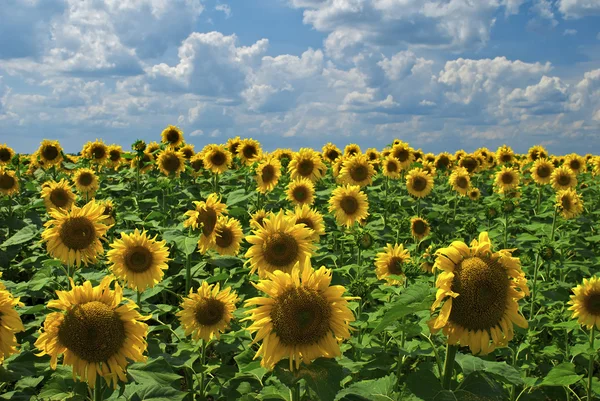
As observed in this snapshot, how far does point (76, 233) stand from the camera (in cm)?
555

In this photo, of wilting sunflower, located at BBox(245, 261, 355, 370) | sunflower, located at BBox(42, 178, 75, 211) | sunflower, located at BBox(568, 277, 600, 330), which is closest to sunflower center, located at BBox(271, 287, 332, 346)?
wilting sunflower, located at BBox(245, 261, 355, 370)

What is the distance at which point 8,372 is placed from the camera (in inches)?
143

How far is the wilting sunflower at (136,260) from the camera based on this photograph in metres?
5.44

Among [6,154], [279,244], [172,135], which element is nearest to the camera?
[279,244]

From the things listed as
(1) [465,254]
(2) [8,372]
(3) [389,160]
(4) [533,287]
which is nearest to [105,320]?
(2) [8,372]

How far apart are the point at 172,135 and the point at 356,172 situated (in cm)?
581

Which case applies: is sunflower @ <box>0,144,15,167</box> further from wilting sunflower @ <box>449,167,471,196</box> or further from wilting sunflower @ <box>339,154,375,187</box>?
wilting sunflower @ <box>449,167,471,196</box>

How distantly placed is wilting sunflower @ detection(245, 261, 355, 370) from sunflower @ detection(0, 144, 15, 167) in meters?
12.5

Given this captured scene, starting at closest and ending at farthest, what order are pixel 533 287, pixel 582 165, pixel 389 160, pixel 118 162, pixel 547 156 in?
pixel 533 287, pixel 389 160, pixel 118 162, pixel 582 165, pixel 547 156

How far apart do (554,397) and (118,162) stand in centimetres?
1234

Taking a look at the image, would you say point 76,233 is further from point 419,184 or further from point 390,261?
point 419,184

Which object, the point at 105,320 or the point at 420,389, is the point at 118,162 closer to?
the point at 105,320

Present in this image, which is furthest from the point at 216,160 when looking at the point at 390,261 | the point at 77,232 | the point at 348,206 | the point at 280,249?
the point at 280,249

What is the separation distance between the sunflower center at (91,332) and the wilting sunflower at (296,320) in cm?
102
